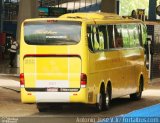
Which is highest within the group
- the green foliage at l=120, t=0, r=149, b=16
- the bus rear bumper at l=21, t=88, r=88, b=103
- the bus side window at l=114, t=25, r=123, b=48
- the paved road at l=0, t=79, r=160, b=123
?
the bus side window at l=114, t=25, r=123, b=48

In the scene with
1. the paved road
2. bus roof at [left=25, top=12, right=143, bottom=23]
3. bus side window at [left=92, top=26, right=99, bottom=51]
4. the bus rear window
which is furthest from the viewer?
bus side window at [left=92, top=26, right=99, bottom=51]

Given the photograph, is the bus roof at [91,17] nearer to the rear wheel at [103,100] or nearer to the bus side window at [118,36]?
the bus side window at [118,36]

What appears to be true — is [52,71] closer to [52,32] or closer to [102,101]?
[52,32]

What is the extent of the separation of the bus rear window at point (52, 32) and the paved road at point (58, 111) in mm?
2243

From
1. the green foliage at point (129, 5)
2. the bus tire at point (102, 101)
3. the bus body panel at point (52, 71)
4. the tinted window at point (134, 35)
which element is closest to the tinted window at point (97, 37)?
the bus body panel at point (52, 71)

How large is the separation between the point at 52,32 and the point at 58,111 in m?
Result: 2.90

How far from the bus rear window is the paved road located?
7.36ft

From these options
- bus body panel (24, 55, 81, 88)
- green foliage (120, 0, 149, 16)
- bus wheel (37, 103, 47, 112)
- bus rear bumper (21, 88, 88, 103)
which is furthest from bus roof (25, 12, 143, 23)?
green foliage (120, 0, 149, 16)

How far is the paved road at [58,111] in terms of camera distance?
730 inches

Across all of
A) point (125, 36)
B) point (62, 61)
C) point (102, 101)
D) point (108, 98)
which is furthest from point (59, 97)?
point (125, 36)

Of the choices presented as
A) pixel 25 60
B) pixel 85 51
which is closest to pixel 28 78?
pixel 25 60

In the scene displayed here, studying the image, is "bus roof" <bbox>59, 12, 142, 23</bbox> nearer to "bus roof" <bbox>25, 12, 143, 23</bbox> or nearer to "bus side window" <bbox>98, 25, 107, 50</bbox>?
"bus roof" <bbox>25, 12, 143, 23</bbox>

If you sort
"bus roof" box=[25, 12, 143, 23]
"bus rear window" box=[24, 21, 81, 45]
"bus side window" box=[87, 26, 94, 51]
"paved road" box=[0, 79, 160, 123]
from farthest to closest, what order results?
1. "bus roof" box=[25, 12, 143, 23]
2. "bus side window" box=[87, 26, 94, 51]
3. "bus rear window" box=[24, 21, 81, 45]
4. "paved road" box=[0, 79, 160, 123]

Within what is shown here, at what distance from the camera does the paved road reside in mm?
18531
